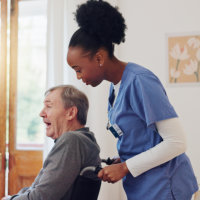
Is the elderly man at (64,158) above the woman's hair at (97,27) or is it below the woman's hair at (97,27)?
below

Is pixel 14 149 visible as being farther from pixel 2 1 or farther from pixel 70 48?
pixel 70 48

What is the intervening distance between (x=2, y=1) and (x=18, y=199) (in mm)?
1963

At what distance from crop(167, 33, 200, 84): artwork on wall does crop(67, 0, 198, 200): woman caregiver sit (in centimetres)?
131

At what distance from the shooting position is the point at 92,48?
1287mm

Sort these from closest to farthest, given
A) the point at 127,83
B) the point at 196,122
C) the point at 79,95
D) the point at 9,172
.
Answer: the point at 127,83, the point at 79,95, the point at 196,122, the point at 9,172

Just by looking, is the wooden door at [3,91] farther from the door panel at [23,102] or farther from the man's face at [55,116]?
the man's face at [55,116]

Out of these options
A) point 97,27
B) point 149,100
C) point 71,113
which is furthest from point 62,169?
point 97,27

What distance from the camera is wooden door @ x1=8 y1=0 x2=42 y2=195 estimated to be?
2721 millimetres

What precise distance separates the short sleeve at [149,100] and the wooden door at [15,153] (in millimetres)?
1678

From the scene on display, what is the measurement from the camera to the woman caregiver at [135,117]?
1169mm

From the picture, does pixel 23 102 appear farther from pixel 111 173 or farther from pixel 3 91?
pixel 111 173

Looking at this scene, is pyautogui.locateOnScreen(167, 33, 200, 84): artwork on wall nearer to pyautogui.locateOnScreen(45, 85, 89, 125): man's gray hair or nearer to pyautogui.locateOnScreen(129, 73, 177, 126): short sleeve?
pyautogui.locateOnScreen(45, 85, 89, 125): man's gray hair

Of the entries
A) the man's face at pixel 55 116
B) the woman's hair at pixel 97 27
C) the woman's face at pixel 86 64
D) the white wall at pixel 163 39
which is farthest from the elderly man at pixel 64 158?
the white wall at pixel 163 39

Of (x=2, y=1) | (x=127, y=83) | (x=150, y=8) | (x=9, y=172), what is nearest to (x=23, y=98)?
(x=9, y=172)
